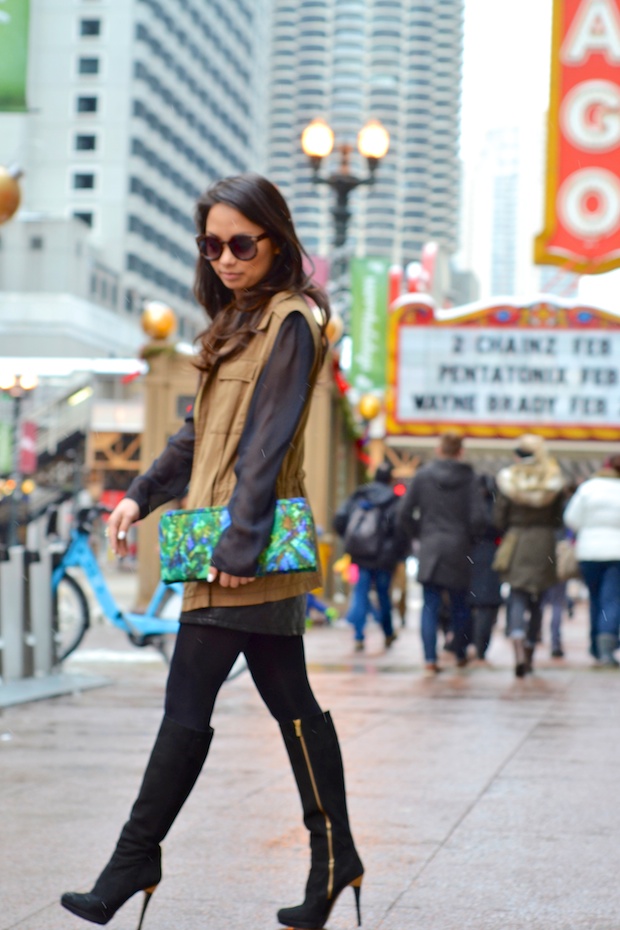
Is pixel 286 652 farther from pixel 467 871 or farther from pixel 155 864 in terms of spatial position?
pixel 467 871

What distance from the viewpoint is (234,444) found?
332cm

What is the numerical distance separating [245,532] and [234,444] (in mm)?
236

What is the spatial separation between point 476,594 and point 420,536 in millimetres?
878

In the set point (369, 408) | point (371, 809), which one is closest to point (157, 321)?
point (369, 408)

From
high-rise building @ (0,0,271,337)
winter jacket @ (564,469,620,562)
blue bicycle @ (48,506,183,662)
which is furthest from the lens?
high-rise building @ (0,0,271,337)

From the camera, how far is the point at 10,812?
5102 millimetres

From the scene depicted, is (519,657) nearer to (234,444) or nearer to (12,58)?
Answer: (12,58)

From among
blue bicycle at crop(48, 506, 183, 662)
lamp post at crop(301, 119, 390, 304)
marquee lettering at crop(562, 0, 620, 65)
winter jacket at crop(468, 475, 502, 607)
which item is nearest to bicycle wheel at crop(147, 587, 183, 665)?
blue bicycle at crop(48, 506, 183, 662)

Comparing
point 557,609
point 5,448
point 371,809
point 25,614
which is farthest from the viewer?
point 5,448

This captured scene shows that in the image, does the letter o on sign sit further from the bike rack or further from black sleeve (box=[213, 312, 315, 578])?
black sleeve (box=[213, 312, 315, 578])

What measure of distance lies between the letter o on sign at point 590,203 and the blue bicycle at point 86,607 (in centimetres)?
1208

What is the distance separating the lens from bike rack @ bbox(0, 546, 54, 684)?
8.92 metres

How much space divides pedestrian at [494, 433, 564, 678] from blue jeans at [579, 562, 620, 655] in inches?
22.6

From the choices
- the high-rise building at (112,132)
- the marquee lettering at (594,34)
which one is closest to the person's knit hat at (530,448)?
the marquee lettering at (594,34)
